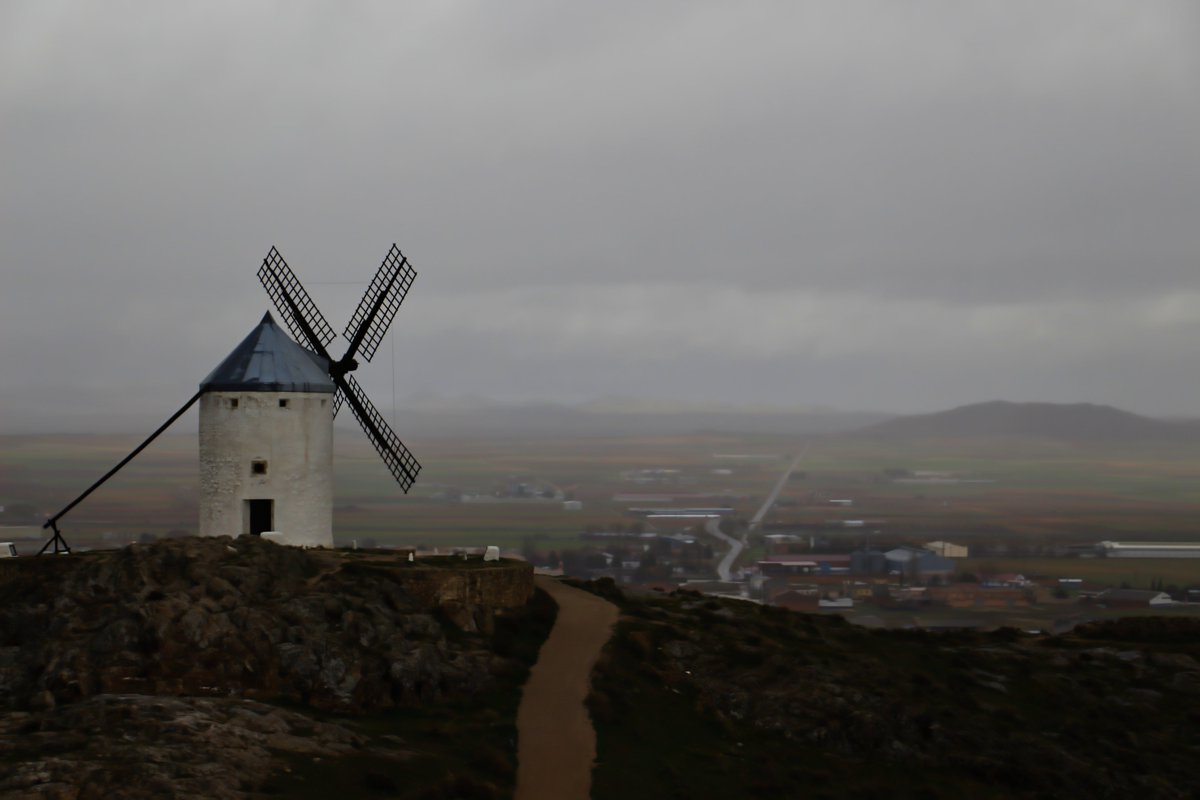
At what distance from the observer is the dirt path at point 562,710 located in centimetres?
3183

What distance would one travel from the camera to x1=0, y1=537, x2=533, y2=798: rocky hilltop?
28.7m

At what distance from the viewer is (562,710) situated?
36.0 m

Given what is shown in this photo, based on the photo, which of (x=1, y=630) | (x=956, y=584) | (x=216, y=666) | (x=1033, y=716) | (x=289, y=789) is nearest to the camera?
(x=289, y=789)

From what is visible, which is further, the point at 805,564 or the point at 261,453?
the point at 805,564

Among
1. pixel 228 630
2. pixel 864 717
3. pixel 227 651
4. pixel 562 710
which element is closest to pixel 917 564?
pixel 864 717

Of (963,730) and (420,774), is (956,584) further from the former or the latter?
(420,774)

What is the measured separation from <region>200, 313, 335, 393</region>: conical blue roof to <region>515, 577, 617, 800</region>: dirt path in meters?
10.8

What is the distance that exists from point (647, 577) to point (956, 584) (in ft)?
80.7

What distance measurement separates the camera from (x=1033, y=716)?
41312mm

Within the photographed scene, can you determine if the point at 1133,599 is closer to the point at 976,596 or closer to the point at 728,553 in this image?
the point at 976,596

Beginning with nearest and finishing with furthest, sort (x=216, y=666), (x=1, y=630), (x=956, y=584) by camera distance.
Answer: (x=216, y=666), (x=1, y=630), (x=956, y=584)

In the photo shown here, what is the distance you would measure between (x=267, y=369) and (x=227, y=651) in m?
12.6

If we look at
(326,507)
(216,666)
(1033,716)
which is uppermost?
(326,507)

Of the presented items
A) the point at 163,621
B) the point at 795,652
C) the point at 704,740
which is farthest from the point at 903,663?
the point at 163,621
